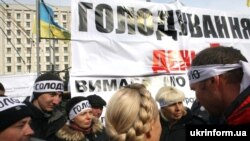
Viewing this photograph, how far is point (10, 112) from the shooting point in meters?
3.05

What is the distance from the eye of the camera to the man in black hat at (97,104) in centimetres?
566

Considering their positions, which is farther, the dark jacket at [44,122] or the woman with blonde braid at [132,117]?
the dark jacket at [44,122]

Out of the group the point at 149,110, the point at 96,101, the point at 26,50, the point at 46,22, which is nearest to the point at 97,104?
the point at 96,101

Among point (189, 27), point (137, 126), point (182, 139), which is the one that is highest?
point (189, 27)

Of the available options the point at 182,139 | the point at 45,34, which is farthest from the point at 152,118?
the point at 45,34

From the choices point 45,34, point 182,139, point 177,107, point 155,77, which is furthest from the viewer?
point 45,34

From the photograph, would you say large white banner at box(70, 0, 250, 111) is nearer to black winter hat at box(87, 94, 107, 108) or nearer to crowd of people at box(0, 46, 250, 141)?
black winter hat at box(87, 94, 107, 108)

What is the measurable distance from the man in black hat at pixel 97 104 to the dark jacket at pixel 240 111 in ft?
11.3

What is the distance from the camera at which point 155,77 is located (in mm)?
6555

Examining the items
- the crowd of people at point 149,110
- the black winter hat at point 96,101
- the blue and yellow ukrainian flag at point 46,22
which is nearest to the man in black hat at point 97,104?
the black winter hat at point 96,101

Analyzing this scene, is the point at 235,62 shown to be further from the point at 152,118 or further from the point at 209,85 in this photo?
the point at 152,118

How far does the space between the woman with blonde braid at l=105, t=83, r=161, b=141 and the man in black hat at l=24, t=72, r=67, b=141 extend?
253cm

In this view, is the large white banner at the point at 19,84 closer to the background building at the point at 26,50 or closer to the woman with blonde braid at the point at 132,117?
the woman with blonde braid at the point at 132,117

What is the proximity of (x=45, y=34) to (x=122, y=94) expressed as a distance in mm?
9518
